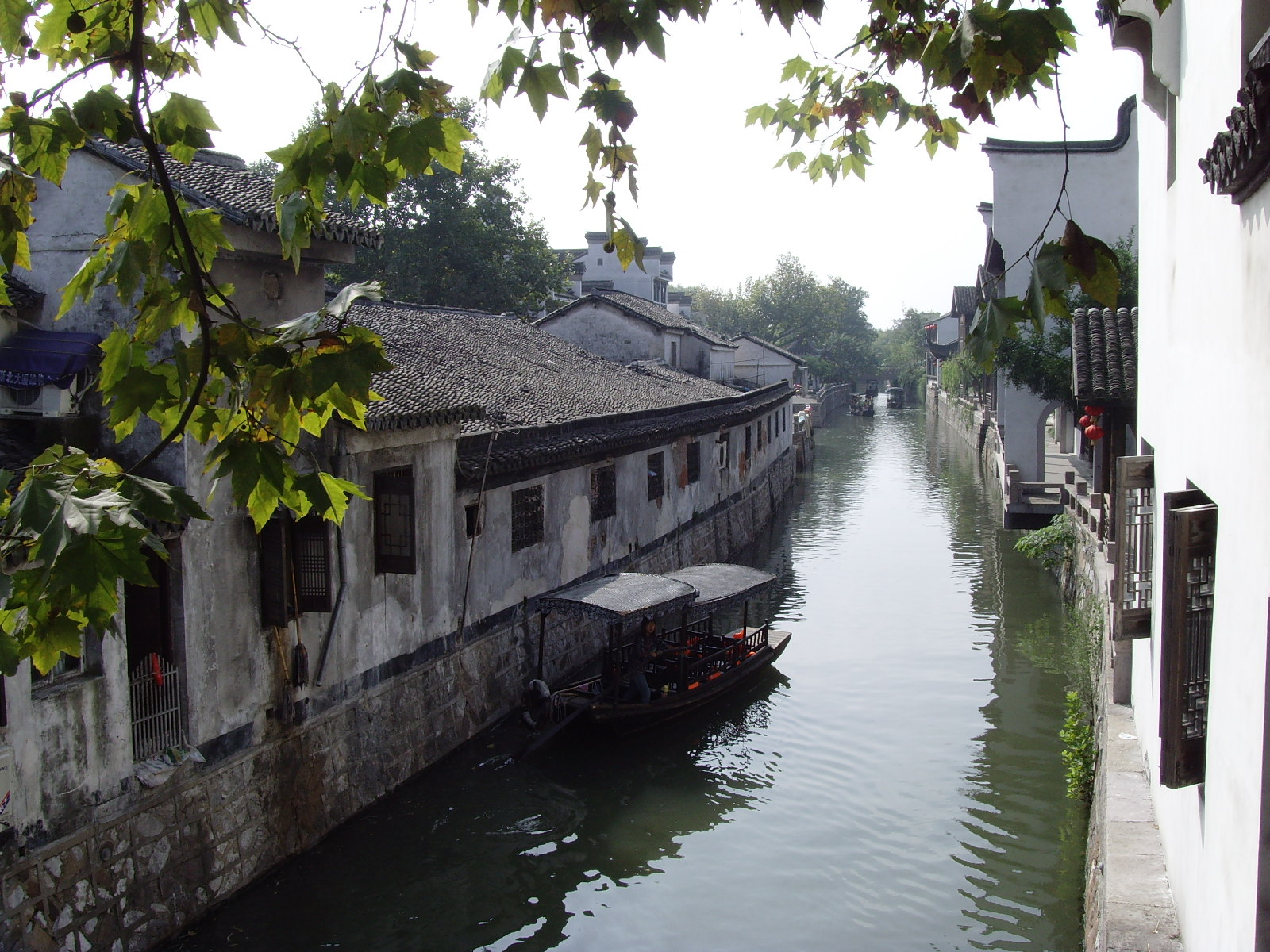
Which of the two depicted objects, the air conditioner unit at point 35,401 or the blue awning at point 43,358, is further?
the air conditioner unit at point 35,401

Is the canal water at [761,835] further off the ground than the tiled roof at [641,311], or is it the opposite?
the tiled roof at [641,311]

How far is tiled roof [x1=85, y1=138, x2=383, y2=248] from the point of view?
951cm

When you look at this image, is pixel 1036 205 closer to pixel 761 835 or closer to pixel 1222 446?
pixel 761 835

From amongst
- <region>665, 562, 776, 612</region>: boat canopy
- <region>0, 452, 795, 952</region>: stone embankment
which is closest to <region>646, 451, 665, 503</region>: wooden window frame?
<region>665, 562, 776, 612</region>: boat canopy

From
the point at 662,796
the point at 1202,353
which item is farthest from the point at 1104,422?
the point at 1202,353

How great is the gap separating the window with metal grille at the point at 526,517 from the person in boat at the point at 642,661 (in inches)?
78.9

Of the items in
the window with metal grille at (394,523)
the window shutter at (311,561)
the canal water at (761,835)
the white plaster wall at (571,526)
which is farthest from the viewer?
the white plaster wall at (571,526)

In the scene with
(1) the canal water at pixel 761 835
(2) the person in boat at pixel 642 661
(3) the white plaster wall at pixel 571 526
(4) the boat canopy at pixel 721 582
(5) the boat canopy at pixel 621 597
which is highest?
(3) the white plaster wall at pixel 571 526

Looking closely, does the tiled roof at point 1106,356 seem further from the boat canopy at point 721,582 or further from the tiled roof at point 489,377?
the tiled roof at point 489,377

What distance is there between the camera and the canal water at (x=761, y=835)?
30.2ft

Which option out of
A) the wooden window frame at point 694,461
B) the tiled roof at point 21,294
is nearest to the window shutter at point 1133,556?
the tiled roof at point 21,294

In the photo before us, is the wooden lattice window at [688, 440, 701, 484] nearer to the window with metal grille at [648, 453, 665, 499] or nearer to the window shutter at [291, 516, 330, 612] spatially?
the window with metal grille at [648, 453, 665, 499]

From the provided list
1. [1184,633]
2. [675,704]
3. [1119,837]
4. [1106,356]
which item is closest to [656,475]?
[675,704]

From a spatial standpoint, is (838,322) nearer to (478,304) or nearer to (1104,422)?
(478,304)
